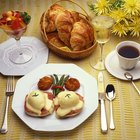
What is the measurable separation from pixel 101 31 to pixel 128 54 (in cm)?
14

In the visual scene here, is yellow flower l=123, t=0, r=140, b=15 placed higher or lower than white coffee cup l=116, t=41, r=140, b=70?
higher

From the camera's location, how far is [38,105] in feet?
2.62

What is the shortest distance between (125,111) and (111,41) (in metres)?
0.38

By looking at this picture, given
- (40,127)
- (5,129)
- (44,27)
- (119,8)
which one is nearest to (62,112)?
(40,127)

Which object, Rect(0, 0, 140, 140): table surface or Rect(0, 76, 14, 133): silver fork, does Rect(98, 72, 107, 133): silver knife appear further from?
Rect(0, 76, 14, 133): silver fork

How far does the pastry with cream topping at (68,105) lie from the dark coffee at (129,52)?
265 mm

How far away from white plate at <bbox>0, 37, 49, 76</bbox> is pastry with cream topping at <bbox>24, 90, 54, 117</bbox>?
0.64 feet

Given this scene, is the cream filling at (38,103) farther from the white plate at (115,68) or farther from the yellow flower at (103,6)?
the yellow flower at (103,6)

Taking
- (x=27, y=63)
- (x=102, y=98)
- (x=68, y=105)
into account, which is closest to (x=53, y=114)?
(x=68, y=105)

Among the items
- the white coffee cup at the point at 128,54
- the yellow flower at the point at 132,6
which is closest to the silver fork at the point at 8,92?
the white coffee cup at the point at 128,54

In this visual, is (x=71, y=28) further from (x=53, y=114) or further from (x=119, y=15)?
(x=53, y=114)

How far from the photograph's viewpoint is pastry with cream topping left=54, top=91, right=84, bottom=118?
0.80 m

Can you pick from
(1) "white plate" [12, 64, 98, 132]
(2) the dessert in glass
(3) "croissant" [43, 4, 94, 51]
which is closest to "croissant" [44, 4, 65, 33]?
(3) "croissant" [43, 4, 94, 51]

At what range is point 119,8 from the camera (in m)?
1.09
